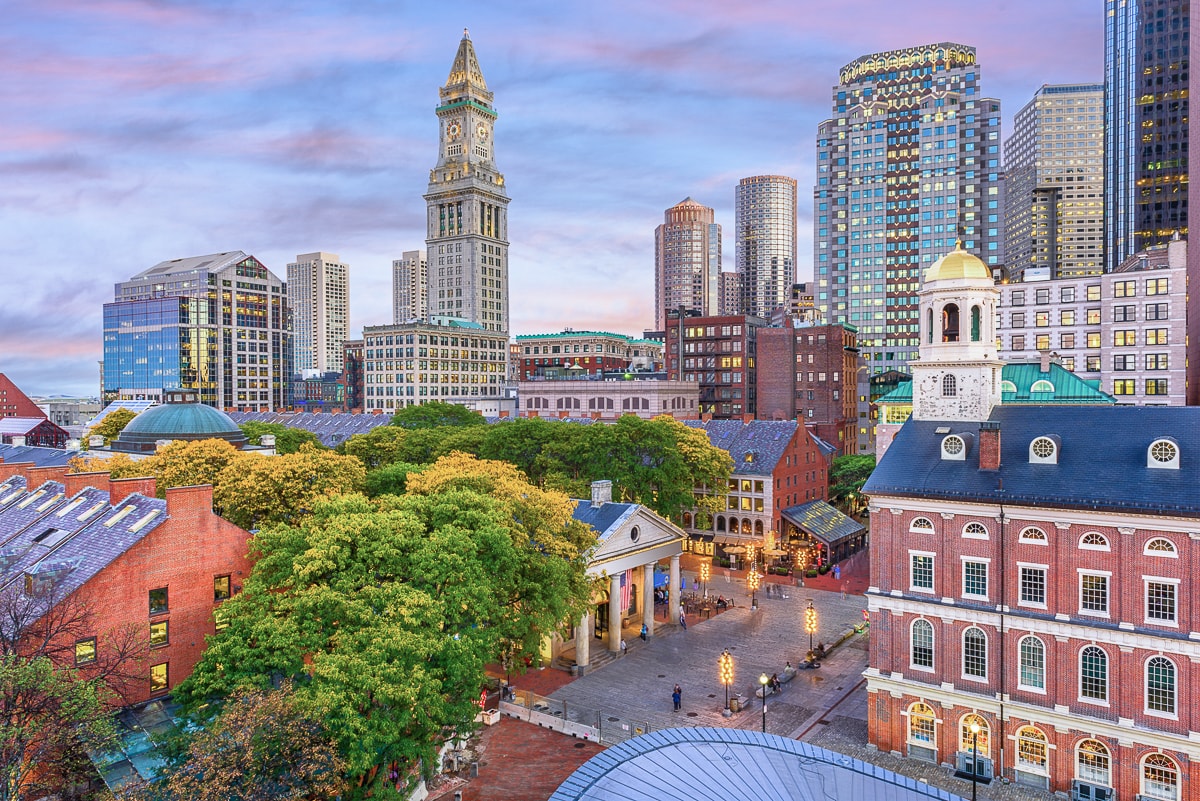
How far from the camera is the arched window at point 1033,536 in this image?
37406 millimetres

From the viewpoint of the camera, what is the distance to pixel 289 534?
35.5 meters

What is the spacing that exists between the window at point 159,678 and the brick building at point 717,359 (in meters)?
115

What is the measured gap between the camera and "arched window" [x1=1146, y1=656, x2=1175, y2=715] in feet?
113

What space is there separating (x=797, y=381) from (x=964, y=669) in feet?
337

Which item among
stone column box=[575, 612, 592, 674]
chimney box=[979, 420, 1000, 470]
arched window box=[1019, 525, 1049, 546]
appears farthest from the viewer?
stone column box=[575, 612, 592, 674]

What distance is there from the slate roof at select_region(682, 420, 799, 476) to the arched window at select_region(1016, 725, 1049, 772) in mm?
49725

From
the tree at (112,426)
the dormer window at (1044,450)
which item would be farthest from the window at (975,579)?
the tree at (112,426)

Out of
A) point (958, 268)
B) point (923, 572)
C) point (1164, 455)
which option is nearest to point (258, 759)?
point (923, 572)

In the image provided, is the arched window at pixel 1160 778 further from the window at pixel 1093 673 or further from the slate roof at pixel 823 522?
the slate roof at pixel 823 522

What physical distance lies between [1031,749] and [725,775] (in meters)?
23.5

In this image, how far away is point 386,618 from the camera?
3095 centimetres

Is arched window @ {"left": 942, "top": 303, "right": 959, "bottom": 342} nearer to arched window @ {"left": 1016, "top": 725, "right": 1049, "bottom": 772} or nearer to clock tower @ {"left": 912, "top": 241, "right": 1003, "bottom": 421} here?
clock tower @ {"left": 912, "top": 241, "right": 1003, "bottom": 421}

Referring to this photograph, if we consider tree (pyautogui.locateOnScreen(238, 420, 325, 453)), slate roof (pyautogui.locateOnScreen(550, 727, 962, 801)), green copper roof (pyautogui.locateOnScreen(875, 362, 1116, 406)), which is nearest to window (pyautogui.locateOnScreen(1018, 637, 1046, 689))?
slate roof (pyautogui.locateOnScreen(550, 727, 962, 801))

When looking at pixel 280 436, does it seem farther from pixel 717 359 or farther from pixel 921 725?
pixel 717 359
